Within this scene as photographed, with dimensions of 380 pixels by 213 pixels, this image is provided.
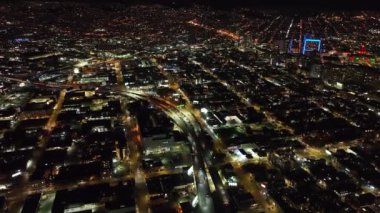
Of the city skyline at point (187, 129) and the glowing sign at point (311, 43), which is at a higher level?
the glowing sign at point (311, 43)

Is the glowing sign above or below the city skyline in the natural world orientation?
above

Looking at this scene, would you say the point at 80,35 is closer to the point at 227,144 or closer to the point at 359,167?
the point at 227,144

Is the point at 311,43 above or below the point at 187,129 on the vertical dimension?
above

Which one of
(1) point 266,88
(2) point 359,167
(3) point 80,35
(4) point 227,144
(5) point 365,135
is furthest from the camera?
(3) point 80,35

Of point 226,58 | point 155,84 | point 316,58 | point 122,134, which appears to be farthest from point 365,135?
point 226,58

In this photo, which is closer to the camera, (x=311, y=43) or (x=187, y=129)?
(x=187, y=129)

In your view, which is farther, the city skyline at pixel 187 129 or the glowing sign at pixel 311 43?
the glowing sign at pixel 311 43

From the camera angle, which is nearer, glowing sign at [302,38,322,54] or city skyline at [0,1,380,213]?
city skyline at [0,1,380,213]

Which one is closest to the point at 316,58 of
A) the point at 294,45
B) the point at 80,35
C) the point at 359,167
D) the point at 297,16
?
the point at 294,45

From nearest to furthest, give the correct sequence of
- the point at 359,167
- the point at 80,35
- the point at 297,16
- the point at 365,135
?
the point at 359,167
the point at 365,135
the point at 80,35
the point at 297,16

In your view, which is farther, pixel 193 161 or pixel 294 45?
pixel 294 45
